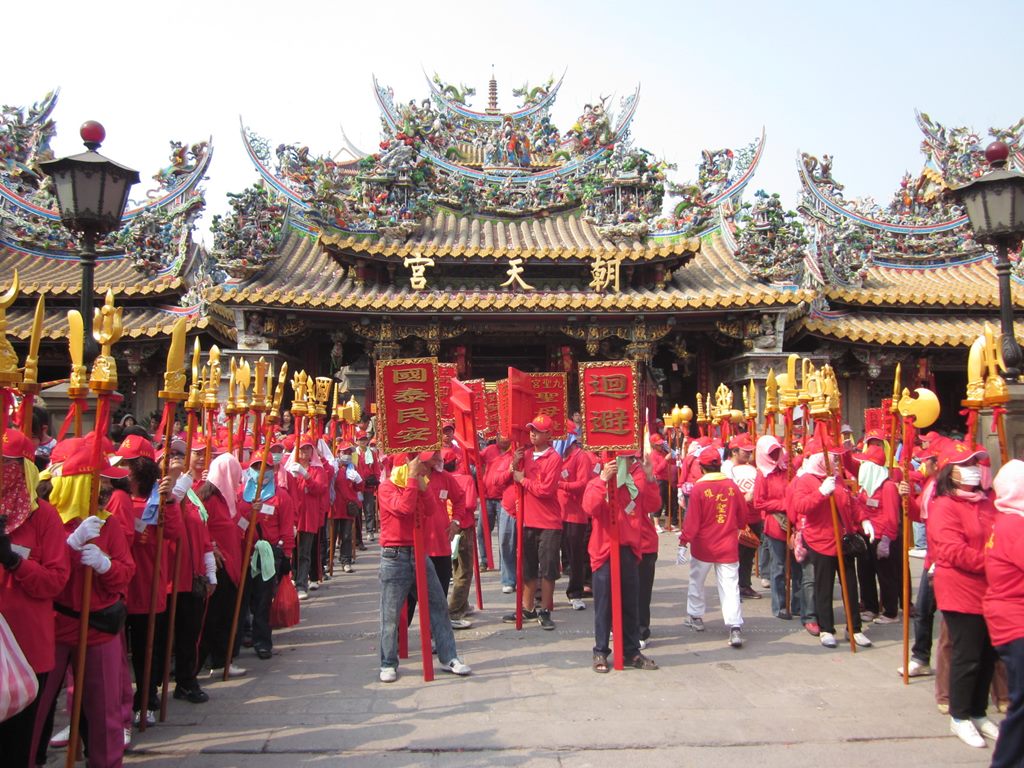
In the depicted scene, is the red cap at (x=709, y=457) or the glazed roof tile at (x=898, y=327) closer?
the red cap at (x=709, y=457)

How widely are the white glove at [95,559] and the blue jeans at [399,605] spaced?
7.58ft

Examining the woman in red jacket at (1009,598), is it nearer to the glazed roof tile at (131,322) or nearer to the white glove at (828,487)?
the white glove at (828,487)

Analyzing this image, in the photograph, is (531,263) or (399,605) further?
(531,263)

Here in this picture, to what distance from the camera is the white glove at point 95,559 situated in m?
3.41

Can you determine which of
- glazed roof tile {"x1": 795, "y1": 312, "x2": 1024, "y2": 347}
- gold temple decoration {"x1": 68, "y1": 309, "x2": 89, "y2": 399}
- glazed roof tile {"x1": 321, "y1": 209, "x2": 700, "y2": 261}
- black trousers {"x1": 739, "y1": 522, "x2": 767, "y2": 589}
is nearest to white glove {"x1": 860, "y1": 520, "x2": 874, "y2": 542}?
black trousers {"x1": 739, "y1": 522, "x2": 767, "y2": 589}

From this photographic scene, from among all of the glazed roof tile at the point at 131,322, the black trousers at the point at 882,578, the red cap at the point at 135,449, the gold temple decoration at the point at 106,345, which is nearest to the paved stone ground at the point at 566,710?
the black trousers at the point at 882,578

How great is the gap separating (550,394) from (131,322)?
373 inches

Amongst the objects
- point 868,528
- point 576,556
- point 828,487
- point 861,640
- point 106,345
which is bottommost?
point 861,640

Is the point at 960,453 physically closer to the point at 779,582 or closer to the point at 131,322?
the point at 779,582

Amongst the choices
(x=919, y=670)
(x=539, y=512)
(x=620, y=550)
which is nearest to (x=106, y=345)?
(x=620, y=550)

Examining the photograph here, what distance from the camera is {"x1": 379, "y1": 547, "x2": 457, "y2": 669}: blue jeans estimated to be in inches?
216

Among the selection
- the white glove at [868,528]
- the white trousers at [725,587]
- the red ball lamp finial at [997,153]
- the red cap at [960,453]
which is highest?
the red ball lamp finial at [997,153]

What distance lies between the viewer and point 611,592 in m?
5.68

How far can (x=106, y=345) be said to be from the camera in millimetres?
3900
